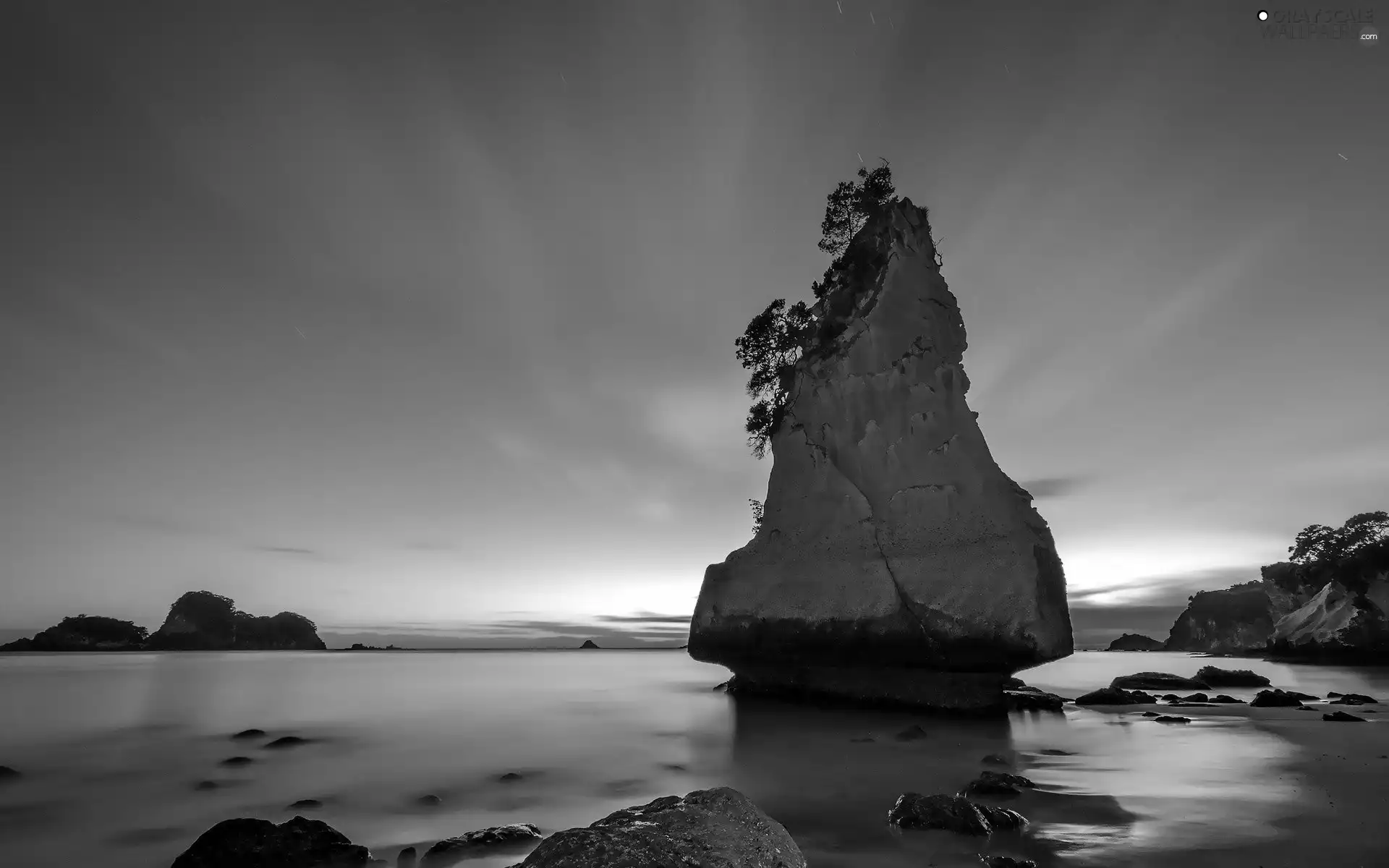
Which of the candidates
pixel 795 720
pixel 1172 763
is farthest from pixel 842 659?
pixel 1172 763

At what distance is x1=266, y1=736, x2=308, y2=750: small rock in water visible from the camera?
16.1 meters

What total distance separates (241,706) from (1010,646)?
30.4 m

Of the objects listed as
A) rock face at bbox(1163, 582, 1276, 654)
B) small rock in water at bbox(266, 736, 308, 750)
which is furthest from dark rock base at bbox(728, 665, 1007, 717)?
rock face at bbox(1163, 582, 1276, 654)

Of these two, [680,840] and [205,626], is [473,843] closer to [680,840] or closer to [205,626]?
[680,840]

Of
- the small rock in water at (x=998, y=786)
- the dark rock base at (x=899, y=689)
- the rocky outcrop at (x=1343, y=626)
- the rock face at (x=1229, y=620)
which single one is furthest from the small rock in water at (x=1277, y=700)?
the rock face at (x=1229, y=620)

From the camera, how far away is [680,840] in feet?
15.3

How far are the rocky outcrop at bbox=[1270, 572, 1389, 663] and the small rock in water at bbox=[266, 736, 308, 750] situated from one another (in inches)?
2380

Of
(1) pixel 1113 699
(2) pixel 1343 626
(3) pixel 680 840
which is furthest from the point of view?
(2) pixel 1343 626

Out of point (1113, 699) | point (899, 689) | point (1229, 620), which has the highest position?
point (899, 689)

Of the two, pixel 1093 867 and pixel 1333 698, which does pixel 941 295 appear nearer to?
pixel 1093 867

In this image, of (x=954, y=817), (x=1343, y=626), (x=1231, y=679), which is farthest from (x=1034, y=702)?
(x=1343, y=626)

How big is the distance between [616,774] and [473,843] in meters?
6.09

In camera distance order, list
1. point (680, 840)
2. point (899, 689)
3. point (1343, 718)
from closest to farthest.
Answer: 1. point (680, 840)
2. point (1343, 718)
3. point (899, 689)

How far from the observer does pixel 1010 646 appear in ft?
48.1
